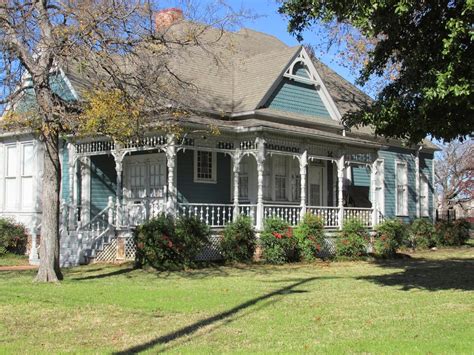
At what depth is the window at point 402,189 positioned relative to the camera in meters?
31.2

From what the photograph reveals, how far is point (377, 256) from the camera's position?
913 inches

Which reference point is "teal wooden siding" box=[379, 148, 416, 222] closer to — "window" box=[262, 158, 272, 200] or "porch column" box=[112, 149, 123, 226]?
"window" box=[262, 158, 272, 200]

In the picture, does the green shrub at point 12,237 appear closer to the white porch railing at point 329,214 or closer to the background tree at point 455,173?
the white porch railing at point 329,214

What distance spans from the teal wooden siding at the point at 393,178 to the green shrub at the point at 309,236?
9.64m

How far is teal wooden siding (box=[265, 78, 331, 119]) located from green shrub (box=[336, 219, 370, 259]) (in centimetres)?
468

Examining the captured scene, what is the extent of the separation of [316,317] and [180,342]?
274cm

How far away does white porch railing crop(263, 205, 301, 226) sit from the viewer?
2144 centimetres

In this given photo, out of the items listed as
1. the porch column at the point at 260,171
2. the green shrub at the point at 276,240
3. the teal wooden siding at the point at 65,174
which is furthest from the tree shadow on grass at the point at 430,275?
the teal wooden siding at the point at 65,174

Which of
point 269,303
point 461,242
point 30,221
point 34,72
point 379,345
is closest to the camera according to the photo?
point 379,345

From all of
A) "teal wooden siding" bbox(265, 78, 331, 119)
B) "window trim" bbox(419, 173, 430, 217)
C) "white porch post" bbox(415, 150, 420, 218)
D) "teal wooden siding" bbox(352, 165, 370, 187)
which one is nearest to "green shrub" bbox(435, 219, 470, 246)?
"white porch post" bbox(415, 150, 420, 218)

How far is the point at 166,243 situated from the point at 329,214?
7605 mm

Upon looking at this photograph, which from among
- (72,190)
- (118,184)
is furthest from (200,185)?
(72,190)

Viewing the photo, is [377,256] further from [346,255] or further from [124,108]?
[124,108]

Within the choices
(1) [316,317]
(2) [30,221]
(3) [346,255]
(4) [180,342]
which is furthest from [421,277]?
(2) [30,221]
